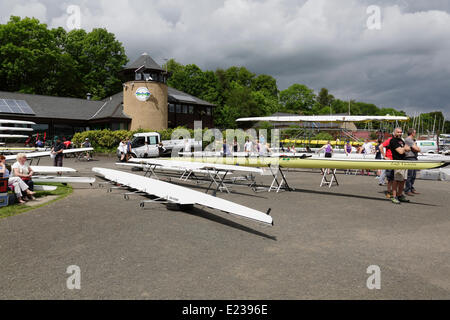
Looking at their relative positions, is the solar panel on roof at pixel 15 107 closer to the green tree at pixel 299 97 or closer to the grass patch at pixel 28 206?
the grass patch at pixel 28 206

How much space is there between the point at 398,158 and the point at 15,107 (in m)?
36.1

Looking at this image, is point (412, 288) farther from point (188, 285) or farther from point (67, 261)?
point (67, 261)

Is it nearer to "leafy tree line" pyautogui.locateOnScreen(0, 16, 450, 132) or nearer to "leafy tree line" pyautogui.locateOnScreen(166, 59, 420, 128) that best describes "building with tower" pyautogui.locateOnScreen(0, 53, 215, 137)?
"leafy tree line" pyautogui.locateOnScreen(0, 16, 450, 132)

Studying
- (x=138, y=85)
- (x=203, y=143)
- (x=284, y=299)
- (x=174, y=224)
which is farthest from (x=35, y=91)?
(x=284, y=299)

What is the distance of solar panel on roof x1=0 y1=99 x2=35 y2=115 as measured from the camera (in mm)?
30716

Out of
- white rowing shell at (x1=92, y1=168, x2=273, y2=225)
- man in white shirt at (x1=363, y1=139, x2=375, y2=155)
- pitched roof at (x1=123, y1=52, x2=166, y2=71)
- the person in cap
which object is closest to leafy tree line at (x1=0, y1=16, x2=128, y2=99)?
pitched roof at (x1=123, y1=52, x2=166, y2=71)

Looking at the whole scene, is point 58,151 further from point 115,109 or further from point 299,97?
point 299,97

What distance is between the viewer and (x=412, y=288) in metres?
3.64

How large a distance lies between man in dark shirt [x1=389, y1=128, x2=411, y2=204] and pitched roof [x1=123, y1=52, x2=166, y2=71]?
27.9 m

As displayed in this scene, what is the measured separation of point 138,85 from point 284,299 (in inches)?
1246

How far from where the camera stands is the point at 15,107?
31906 mm
